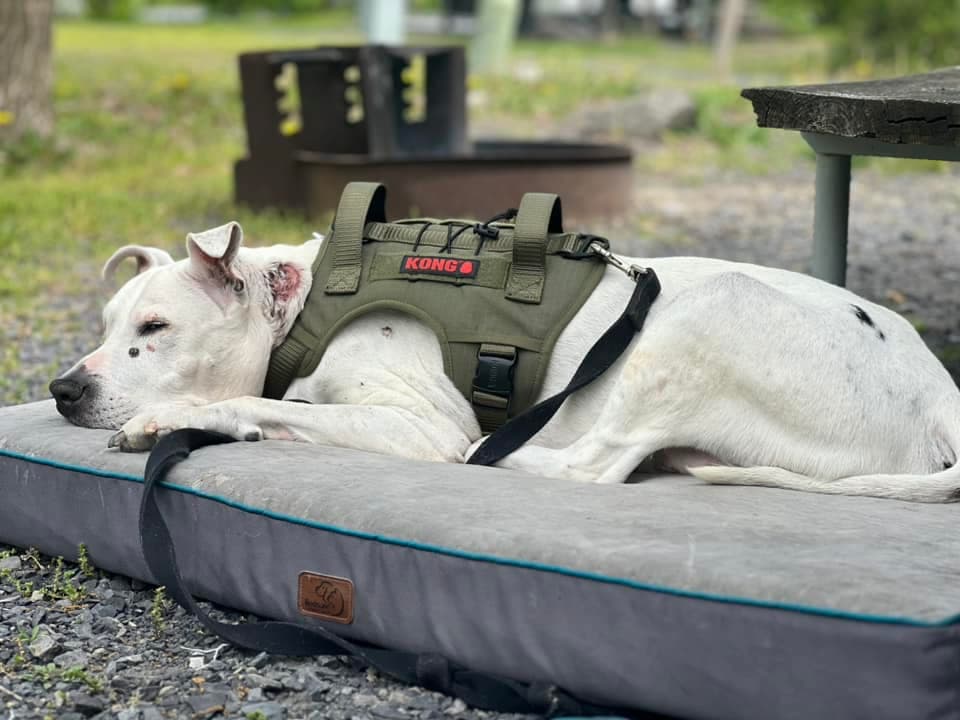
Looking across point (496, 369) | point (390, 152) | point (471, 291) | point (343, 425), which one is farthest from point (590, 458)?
point (390, 152)

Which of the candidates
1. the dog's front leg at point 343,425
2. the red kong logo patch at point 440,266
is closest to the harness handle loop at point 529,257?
the red kong logo patch at point 440,266

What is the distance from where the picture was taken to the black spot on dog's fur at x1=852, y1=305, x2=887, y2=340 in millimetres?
3744

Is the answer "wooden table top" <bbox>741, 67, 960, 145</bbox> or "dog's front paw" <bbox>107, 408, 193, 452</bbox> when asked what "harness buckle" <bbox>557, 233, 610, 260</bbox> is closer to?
"wooden table top" <bbox>741, 67, 960, 145</bbox>

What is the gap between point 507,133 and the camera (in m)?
14.4

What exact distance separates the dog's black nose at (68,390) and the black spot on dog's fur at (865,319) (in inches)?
88.3

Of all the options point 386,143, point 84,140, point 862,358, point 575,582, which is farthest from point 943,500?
point 84,140

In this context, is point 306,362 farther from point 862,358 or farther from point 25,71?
point 25,71

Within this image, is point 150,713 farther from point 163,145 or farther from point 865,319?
point 163,145

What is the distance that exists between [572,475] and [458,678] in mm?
840

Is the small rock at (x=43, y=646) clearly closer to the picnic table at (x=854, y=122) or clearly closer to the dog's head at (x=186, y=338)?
the dog's head at (x=186, y=338)

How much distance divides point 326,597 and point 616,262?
1.35 meters

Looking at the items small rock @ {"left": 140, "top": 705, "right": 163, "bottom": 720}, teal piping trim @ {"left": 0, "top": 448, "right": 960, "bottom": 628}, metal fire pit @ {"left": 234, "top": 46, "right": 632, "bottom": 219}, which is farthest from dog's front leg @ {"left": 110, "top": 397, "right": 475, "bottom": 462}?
metal fire pit @ {"left": 234, "top": 46, "right": 632, "bottom": 219}

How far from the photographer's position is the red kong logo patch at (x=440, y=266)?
3982 millimetres

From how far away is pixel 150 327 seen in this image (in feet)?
13.1
